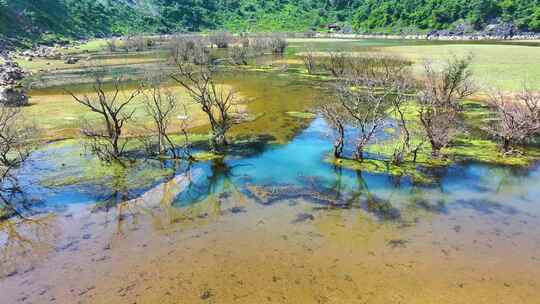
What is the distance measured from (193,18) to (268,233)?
642 feet

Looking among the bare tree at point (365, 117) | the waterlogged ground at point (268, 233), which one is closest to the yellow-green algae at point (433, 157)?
the waterlogged ground at point (268, 233)

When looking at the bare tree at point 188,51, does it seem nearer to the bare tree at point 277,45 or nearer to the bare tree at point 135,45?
the bare tree at point 277,45

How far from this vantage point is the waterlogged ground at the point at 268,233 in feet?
51.4

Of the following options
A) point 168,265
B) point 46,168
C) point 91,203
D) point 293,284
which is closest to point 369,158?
point 293,284

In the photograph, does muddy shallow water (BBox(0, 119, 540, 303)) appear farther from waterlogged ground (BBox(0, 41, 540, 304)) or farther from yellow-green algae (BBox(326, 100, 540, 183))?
yellow-green algae (BBox(326, 100, 540, 183))

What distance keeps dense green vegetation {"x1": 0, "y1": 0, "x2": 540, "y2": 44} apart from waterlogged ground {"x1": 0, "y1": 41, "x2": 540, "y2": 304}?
102979 millimetres

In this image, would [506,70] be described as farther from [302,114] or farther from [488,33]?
[488,33]

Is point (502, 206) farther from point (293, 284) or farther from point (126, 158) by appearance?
point (126, 158)

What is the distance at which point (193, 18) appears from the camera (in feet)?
648

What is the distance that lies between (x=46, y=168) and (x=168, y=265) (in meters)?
15.5

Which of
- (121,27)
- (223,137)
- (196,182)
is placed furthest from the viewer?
(121,27)

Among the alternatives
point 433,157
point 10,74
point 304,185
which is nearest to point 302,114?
point 433,157

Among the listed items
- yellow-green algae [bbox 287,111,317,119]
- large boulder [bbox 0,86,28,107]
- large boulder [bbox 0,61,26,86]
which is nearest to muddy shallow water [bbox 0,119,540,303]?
yellow-green algae [bbox 287,111,317,119]

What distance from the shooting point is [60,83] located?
196ft
